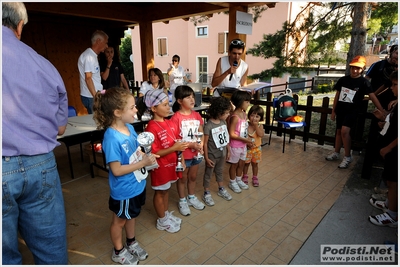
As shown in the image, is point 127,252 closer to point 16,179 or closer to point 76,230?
point 76,230

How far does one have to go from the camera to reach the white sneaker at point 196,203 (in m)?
2.85

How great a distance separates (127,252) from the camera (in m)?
2.11

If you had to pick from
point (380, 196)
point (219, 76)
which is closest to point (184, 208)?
point (219, 76)

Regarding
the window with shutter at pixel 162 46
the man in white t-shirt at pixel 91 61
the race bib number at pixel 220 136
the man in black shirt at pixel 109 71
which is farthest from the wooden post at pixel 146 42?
the window with shutter at pixel 162 46

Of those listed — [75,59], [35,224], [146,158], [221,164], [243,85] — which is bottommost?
[221,164]

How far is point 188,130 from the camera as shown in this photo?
255 centimetres

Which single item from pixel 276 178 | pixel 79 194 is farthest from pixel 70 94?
pixel 276 178

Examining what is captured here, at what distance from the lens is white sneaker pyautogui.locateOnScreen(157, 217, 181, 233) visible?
8.10 feet

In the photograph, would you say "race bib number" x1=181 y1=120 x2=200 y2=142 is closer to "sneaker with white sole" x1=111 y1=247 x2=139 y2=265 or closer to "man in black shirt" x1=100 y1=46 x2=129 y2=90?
"sneaker with white sole" x1=111 y1=247 x2=139 y2=265

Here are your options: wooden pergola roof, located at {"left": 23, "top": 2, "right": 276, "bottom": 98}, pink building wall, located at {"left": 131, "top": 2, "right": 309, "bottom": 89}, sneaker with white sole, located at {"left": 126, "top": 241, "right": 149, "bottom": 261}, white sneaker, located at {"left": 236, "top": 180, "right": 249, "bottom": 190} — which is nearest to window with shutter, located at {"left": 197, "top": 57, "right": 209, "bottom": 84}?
pink building wall, located at {"left": 131, "top": 2, "right": 309, "bottom": 89}

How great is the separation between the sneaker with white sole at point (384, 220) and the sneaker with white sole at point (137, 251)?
2210mm

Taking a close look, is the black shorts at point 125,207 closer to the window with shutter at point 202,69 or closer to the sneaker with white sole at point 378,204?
the sneaker with white sole at point 378,204

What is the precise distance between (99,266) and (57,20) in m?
6.97

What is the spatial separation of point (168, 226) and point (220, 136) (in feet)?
3.47
